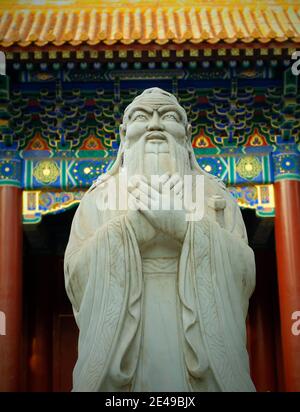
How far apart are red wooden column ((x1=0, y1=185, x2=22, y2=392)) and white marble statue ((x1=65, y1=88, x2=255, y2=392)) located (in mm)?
5339

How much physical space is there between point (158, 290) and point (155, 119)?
107cm

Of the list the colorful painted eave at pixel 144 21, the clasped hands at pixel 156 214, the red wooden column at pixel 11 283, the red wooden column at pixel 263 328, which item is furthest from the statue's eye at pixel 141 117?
the red wooden column at pixel 263 328

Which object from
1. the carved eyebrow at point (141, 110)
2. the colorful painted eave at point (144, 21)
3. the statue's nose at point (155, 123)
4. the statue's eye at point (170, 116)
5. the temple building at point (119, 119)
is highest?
the colorful painted eave at point (144, 21)

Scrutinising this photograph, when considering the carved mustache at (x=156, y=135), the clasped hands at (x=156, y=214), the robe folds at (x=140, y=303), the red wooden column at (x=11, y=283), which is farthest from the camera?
the red wooden column at (x=11, y=283)

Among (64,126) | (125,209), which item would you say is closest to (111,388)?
Answer: (125,209)

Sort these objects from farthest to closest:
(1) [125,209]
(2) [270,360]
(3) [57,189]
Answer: (2) [270,360], (3) [57,189], (1) [125,209]

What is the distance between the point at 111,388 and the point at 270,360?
26.1ft

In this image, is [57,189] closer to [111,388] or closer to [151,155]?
[151,155]

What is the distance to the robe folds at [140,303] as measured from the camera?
4781 mm

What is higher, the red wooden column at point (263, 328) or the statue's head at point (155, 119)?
the statue's head at point (155, 119)

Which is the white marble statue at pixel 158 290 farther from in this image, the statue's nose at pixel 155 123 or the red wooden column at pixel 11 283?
the red wooden column at pixel 11 283

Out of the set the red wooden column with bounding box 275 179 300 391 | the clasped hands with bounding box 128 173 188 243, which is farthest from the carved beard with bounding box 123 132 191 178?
the red wooden column with bounding box 275 179 300 391
